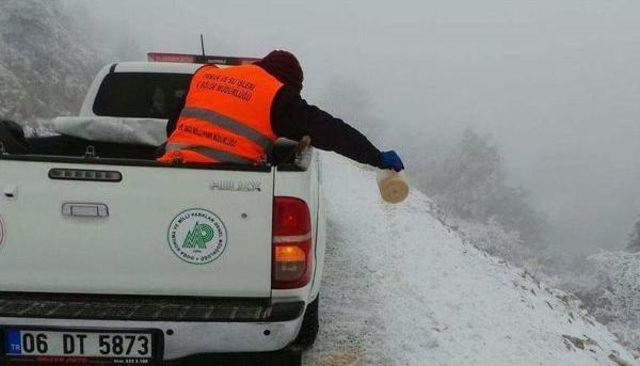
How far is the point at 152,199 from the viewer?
2.85m

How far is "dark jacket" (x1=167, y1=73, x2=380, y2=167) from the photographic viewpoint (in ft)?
11.4

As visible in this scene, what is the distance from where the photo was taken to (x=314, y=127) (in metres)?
3.53

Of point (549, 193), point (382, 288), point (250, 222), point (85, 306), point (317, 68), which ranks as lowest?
point (549, 193)

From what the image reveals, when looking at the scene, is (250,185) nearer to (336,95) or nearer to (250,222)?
(250,222)

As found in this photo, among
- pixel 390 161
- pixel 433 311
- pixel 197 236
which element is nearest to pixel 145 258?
pixel 197 236

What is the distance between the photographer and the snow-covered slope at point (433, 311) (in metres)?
5.06

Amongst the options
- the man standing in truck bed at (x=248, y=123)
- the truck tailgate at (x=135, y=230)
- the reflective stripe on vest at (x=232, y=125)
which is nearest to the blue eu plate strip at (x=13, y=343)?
the truck tailgate at (x=135, y=230)

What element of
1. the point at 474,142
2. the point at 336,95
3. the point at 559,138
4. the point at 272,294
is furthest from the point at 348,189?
the point at 559,138

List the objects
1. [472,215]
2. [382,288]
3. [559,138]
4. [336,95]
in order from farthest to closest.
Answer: [559,138], [336,95], [472,215], [382,288]

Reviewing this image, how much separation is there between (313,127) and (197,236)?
1.02 m

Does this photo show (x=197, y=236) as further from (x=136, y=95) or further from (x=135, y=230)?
(x=136, y=95)

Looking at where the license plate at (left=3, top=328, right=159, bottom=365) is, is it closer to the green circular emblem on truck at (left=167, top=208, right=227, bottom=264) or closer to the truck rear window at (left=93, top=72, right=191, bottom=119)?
the green circular emblem on truck at (left=167, top=208, right=227, bottom=264)

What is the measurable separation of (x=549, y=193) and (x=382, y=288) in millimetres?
113361

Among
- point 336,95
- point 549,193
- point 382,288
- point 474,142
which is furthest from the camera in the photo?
point 549,193
